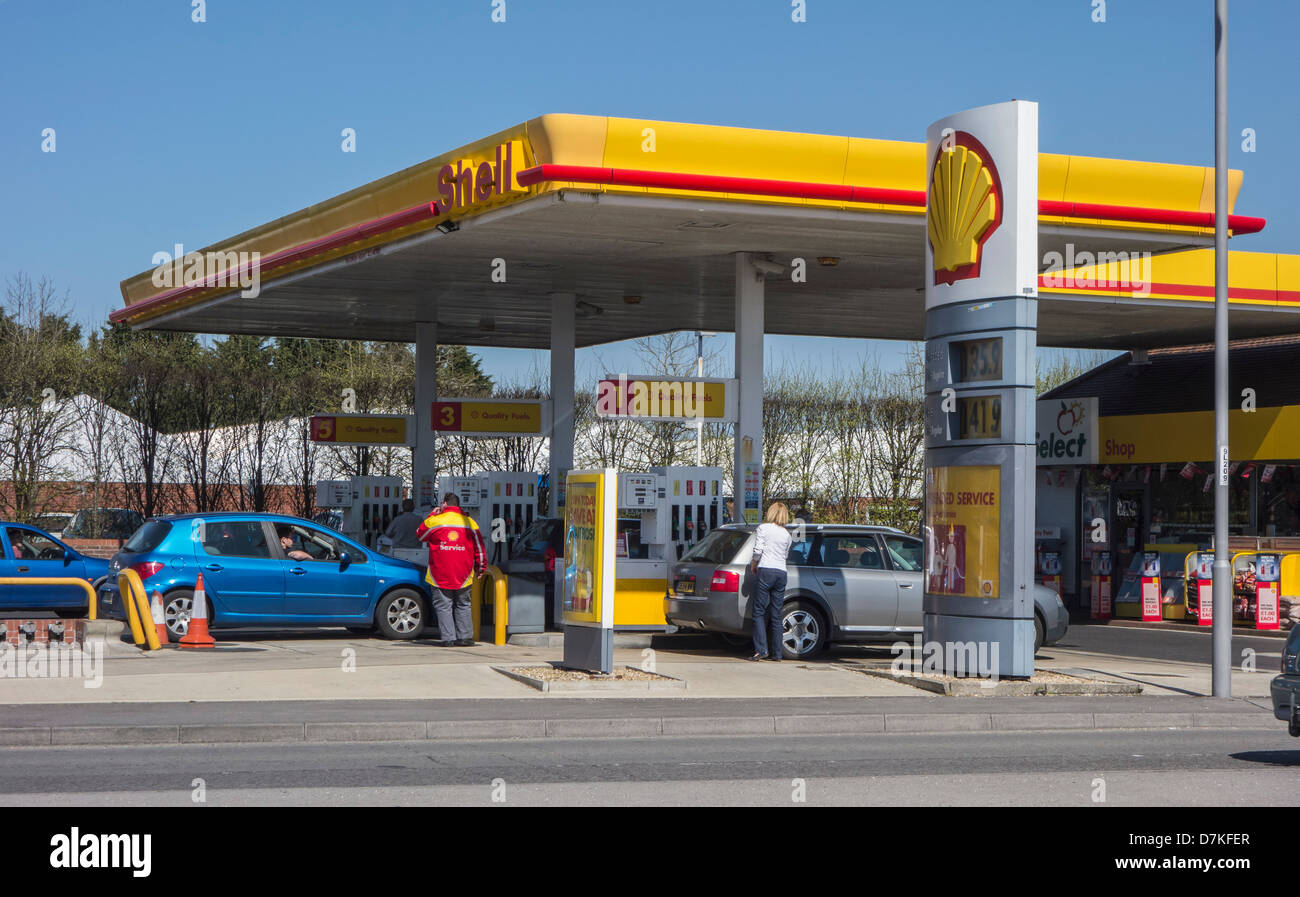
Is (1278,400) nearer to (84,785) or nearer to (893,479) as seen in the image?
(893,479)

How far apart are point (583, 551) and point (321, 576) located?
496cm

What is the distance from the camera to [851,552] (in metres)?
17.4

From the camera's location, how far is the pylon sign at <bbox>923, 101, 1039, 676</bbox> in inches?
547

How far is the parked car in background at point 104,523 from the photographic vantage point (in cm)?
3002

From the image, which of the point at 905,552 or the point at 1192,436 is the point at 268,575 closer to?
the point at 905,552

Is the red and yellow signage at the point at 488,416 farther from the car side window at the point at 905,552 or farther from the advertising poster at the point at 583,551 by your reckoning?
the advertising poster at the point at 583,551

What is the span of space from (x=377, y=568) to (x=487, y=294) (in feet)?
23.9

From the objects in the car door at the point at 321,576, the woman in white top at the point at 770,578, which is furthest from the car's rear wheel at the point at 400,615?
the woman in white top at the point at 770,578

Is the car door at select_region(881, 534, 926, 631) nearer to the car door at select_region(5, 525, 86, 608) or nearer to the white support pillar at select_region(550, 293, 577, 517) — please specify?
the white support pillar at select_region(550, 293, 577, 517)

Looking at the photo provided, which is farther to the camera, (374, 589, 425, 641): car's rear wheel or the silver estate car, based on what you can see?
(374, 589, 425, 641): car's rear wheel

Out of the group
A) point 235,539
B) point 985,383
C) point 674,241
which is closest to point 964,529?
point 985,383

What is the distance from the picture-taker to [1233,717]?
1295 centimetres

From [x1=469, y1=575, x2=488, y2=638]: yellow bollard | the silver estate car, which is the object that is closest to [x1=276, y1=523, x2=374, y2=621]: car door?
[x1=469, y1=575, x2=488, y2=638]: yellow bollard

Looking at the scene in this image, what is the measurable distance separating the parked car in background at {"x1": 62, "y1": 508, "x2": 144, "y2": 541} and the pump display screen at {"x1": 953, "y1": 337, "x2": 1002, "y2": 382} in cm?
2064
